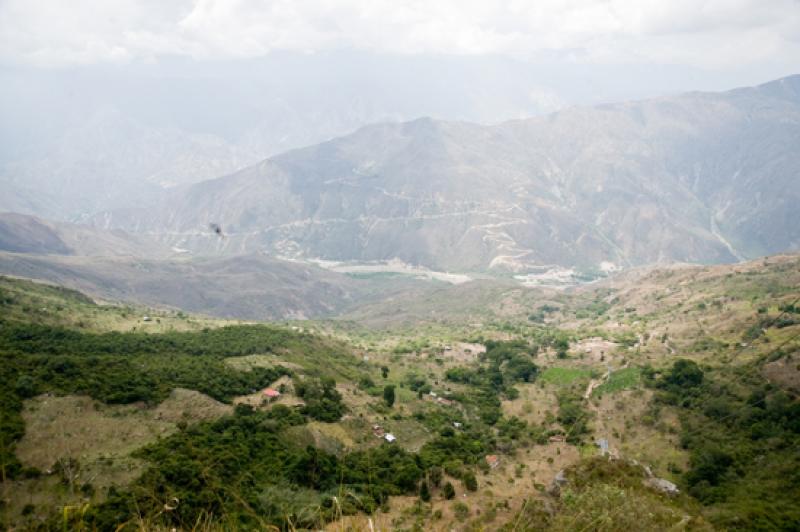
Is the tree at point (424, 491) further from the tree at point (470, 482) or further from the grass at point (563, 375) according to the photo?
the grass at point (563, 375)

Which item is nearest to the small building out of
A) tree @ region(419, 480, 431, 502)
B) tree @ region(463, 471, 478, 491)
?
tree @ region(463, 471, 478, 491)

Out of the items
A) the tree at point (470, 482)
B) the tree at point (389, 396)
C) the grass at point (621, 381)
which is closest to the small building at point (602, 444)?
the grass at point (621, 381)

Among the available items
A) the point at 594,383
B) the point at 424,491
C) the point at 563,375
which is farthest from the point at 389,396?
the point at 594,383

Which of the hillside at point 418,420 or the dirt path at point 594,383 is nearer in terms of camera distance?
the hillside at point 418,420

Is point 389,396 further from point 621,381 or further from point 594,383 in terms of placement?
point 621,381

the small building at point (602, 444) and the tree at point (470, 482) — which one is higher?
the tree at point (470, 482)

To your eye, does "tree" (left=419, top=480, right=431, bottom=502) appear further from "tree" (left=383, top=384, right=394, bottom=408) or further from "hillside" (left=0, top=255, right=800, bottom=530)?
"tree" (left=383, top=384, right=394, bottom=408)

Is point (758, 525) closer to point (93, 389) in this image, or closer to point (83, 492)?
point (83, 492)

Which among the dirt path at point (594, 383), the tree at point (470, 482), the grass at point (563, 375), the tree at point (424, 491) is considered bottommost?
the grass at point (563, 375)
